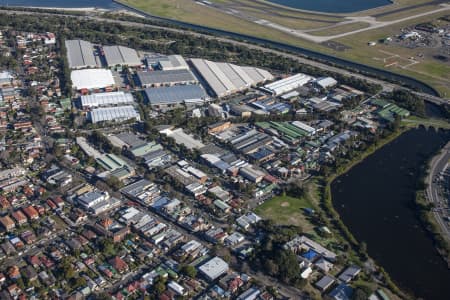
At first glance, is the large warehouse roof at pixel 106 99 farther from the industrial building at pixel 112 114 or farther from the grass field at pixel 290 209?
the grass field at pixel 290 209

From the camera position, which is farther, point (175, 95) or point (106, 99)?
point (175, 95)

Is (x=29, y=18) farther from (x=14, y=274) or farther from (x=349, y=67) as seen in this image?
(x=14, y=274)

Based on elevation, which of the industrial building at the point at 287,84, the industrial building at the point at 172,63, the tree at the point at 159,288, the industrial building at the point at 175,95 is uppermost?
the industrial building at the point at 287,84

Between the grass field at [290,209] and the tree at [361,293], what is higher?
the tree at [361,293]

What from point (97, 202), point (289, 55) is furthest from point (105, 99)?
point (289, 55)

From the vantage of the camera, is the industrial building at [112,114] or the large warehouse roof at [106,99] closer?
the industrial building at [112,114]

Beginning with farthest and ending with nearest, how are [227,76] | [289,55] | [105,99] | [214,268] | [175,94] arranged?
1. [289,55]
2. [227,76]
3. [175,94]
4. [105,99]
5. [214,268]

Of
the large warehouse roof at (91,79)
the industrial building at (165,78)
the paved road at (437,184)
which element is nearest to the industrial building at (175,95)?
the industrial building at (165,78)

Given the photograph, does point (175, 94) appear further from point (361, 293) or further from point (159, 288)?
point (361, 293)
